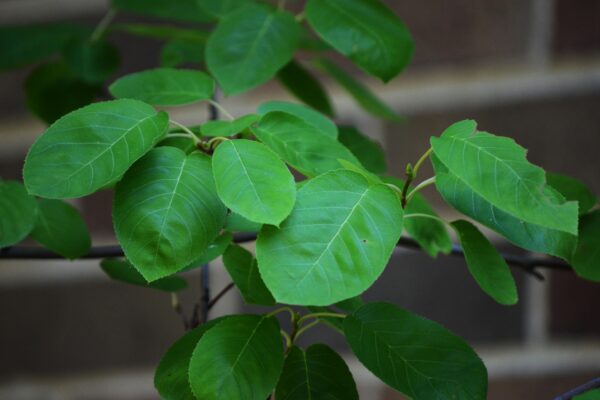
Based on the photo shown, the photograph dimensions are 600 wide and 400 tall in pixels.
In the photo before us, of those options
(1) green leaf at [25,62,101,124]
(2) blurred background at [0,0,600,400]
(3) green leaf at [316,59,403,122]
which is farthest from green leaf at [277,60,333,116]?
(2) blurred background at [0,0,600,400]

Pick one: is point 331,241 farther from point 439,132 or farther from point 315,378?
point 439,132

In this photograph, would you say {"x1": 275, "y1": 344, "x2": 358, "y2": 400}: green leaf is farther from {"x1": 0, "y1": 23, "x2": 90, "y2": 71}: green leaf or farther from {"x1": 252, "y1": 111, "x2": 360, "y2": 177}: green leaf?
{"x1": 0, "y1": 23, "x2": 90, "y2": 71}: green leaf

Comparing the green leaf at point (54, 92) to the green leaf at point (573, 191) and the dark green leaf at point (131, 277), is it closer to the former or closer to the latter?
the dark green leaf at point (131, 277)

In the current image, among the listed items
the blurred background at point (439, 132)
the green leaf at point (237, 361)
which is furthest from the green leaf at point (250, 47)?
the blurred background at point (439, 132)

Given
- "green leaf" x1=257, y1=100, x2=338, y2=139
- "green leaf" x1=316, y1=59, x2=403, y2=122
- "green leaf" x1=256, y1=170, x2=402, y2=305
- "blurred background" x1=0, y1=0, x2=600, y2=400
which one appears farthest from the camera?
"blurred background" x1=0, y1=0, x2=600, y2=400

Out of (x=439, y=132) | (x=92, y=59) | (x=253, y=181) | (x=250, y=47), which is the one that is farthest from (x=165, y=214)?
(x=439, y=132)
